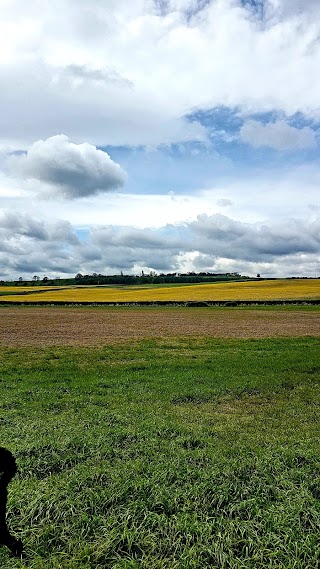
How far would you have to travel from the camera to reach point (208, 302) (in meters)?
64.8

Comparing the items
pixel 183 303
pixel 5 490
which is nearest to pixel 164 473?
pixel 5 490

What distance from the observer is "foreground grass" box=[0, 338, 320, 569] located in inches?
195

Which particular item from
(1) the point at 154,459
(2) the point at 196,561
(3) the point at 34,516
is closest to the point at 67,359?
(1) the point at 154,459

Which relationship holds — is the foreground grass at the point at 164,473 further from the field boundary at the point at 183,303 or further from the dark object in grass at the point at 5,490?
the field boundary at the point at 183,303

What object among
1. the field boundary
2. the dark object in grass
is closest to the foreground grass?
the dark object in grass

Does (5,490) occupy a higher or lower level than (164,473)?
higher

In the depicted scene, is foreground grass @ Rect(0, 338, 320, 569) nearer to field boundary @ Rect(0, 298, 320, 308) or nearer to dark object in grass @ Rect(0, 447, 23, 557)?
dark object in grass @ Rect(0, 447, 23, 557)

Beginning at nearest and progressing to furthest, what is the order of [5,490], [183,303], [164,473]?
[5,490] → [164,473] → [183,303]

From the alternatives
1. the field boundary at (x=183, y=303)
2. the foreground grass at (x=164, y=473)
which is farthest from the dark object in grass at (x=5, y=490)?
the field boundary at (x=183, y=303)

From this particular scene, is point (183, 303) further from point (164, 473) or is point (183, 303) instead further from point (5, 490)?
point (5, 490)

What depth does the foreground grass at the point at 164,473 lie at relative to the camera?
4.95 meters

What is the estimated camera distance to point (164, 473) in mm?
6512

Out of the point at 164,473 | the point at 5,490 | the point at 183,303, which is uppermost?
the point at 5,490

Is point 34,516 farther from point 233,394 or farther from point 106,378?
point 106,378
